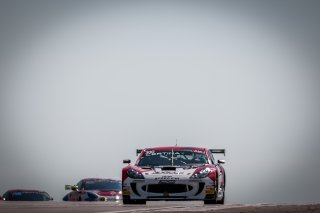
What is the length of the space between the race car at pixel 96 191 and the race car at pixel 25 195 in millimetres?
1519

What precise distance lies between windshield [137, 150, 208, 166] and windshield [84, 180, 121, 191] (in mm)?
8961

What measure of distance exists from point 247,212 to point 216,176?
4888 millimetres

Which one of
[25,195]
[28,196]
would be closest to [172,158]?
[28,196]

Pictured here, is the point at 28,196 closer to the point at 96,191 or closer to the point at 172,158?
the point at 96,191

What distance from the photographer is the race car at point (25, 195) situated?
34156 millimetres

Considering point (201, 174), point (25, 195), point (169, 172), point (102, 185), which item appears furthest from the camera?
point (25, 195)

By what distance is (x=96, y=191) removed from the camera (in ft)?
102

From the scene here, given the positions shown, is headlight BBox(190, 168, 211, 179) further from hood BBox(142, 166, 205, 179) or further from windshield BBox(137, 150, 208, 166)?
windshield BBox(137, 150, 208, 166)

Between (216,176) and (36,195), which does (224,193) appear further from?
(36,195)

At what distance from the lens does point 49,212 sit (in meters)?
17.4

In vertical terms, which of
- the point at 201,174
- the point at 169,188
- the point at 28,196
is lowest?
the point at 28,196

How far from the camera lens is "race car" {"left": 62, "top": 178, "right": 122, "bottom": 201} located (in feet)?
100

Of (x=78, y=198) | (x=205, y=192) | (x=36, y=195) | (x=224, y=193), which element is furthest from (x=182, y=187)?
(x=36, y=195)

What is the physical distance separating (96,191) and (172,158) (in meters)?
9.10
